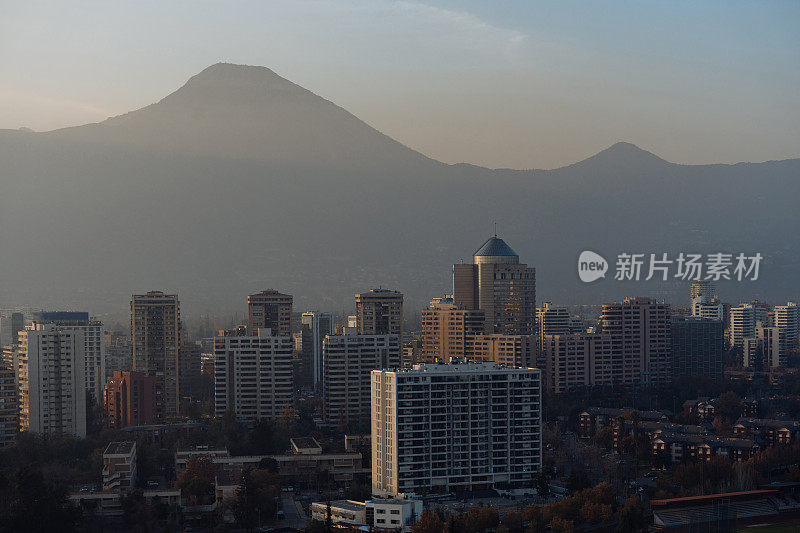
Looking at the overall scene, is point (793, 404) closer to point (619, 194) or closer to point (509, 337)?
point (509, 337)

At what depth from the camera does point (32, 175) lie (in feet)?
160

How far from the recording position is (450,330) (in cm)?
2750

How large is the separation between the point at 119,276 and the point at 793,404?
28214 millimetres

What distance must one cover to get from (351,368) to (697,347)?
11.5 meters

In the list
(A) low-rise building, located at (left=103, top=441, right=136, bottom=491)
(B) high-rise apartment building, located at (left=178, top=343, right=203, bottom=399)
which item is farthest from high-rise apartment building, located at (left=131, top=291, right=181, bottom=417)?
(A) low-rise building, located at (left=103, top=441, right=136, bottom=491)

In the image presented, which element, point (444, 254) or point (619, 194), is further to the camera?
point (619, 194)

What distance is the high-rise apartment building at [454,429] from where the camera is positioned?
1439 centimetres

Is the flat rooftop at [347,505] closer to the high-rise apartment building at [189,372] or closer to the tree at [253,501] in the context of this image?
the tree at [253,501]

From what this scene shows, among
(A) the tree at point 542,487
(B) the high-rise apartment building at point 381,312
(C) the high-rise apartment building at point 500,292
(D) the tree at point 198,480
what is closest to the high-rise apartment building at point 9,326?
(B) the high-rise apartment building at point 381,312

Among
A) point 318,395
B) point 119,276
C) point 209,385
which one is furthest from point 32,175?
point 318,395

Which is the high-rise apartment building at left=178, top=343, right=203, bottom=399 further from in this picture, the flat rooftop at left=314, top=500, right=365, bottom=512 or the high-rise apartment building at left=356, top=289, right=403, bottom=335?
the flat rooftop at left=314, top=500, right=365, bottom=512

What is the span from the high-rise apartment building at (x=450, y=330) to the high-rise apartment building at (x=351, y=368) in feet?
15.1

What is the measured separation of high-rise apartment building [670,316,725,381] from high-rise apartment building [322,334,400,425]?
10097 millimetres

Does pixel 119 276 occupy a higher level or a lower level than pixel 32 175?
lower
